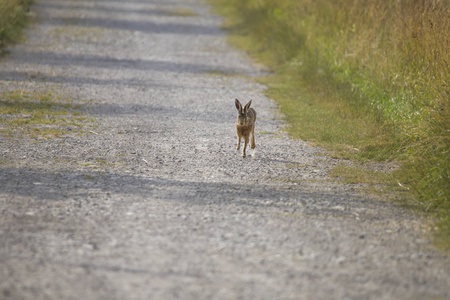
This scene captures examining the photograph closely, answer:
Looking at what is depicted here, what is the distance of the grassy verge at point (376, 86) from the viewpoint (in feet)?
23.5

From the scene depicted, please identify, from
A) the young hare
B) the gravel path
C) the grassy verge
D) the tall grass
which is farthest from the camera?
the tall grass

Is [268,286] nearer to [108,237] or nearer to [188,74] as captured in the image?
[108,237]

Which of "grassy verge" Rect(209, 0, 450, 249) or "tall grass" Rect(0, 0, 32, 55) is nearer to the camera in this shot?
"grassy verge" Rect(209, 0, 450, 249)

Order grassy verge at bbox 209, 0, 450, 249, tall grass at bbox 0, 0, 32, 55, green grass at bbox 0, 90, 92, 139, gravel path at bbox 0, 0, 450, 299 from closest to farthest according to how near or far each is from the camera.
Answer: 1. gravel path at bbox 0, 0, 450, 299
2. grassy verge at bbox 209, 0, 450, 249
3. green grass at bbox 0, 90, 92, 139
4. tall grass at bbox 0, 0, 32, 55

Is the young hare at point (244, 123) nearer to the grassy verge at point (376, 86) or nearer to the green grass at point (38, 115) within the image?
the grassy verge at point (376, 86)

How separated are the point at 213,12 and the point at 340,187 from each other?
20.5m

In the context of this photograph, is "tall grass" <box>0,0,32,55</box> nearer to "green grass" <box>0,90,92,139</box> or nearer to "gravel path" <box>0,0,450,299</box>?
"green grass" <box>0,90,92,139</box>

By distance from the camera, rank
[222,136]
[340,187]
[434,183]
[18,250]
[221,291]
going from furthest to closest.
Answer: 1. [222,136]
2. [340,187]
3. [434,183]
4. [18,250]
5. [221,291]

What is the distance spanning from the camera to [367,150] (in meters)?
8.77

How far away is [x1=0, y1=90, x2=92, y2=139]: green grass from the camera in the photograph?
9.31 m

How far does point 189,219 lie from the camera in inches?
236

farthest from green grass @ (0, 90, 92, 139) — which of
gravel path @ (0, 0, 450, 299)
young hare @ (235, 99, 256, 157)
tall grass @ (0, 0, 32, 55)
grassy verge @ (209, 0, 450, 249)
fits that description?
tall grass @ (0, 0, 32, 55)

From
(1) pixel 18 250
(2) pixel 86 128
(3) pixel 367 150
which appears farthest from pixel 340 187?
(2) pixel 86 128

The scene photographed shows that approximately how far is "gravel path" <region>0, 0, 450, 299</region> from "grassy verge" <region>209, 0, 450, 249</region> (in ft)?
1.94
